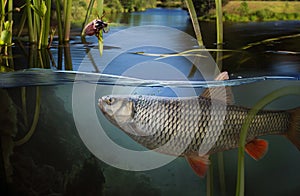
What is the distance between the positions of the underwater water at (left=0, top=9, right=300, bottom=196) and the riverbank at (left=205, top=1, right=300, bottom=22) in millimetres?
20

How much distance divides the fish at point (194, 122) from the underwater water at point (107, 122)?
8 centimetres

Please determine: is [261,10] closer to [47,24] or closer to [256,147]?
[256,147]

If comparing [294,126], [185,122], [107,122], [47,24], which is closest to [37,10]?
[47,24]

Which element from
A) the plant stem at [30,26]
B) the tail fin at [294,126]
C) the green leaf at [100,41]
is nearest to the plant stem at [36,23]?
the plant stem at [30,26]

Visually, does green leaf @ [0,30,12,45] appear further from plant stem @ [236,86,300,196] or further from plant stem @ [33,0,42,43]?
plant stem @ [236,86,300,196]

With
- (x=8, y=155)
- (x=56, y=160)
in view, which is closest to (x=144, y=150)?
(x=56, y=160)

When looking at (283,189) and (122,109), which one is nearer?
(122,109)

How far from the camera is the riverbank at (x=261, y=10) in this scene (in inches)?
33.4

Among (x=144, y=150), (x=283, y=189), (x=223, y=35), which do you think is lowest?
(x=283, y=189)

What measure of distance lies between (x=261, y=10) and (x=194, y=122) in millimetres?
311

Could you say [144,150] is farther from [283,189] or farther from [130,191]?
[283,189]

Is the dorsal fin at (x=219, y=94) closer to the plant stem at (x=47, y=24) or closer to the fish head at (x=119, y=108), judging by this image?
the fish head at (x=119, y=108)

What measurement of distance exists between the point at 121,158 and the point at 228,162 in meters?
0.19

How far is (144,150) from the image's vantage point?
2.44 feet
